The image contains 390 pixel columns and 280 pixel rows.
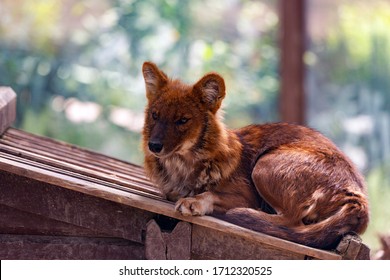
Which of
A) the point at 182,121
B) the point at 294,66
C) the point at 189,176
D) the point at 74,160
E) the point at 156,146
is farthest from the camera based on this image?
the point at 294,66

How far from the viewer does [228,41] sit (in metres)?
11.4

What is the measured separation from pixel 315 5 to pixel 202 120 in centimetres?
649

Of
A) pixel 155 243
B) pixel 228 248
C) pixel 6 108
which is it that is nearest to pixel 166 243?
pixel 155 243

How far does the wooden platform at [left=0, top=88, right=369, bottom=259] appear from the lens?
4.59 metres

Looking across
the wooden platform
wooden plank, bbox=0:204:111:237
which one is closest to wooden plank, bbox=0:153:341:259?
the wooden platform

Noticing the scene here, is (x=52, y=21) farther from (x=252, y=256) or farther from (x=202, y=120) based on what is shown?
(x=252, y=256)

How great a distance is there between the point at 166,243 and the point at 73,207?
0.67 m

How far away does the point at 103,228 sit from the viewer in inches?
186

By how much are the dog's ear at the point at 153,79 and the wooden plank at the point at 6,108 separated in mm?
1480

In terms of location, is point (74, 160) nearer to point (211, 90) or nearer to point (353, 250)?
point (211, 90)

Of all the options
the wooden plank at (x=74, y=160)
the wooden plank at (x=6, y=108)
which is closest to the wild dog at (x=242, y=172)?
the wooden plank at (x=74, y=160)

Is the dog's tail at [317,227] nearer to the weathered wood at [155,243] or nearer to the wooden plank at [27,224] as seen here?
the weathered wood at [155,243]

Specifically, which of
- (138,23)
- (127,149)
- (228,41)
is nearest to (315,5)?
(228,41)

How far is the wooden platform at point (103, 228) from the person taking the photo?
4594mm
